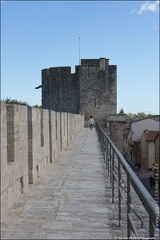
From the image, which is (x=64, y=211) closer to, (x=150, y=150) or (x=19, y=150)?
(x=19, y=150)

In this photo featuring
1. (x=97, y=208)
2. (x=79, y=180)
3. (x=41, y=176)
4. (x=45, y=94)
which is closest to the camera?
(x=97, y=208)

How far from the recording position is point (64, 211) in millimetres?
3652

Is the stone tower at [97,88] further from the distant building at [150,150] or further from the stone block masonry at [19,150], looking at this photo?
the stone block masonry at [19,150]

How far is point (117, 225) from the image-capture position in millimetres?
3258

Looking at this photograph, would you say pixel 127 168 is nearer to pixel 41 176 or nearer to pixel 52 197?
pixel 52 197

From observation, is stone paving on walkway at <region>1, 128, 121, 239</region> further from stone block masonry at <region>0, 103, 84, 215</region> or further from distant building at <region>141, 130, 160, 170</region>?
distant building at <region>141, 130, 160, 170</region>

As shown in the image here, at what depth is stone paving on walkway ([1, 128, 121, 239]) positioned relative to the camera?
9.93 ft

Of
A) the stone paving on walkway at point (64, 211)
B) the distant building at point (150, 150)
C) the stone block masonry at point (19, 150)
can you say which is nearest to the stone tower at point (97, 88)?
the distant building at point (150, 150)

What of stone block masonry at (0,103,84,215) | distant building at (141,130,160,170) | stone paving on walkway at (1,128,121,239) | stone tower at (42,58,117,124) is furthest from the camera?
distant building at (141,130,160,170)

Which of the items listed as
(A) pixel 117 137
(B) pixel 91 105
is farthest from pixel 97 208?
(B) pixel 91 105

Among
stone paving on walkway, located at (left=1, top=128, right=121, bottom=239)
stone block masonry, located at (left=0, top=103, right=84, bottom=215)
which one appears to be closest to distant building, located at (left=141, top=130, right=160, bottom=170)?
stone block masonry, located at (left=0, top=103, right=84, bottom=215)

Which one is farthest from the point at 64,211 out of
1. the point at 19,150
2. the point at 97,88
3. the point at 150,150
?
the point at 150,150

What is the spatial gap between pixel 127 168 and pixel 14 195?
5.65 feet

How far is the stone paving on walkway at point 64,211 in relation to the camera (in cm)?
303
